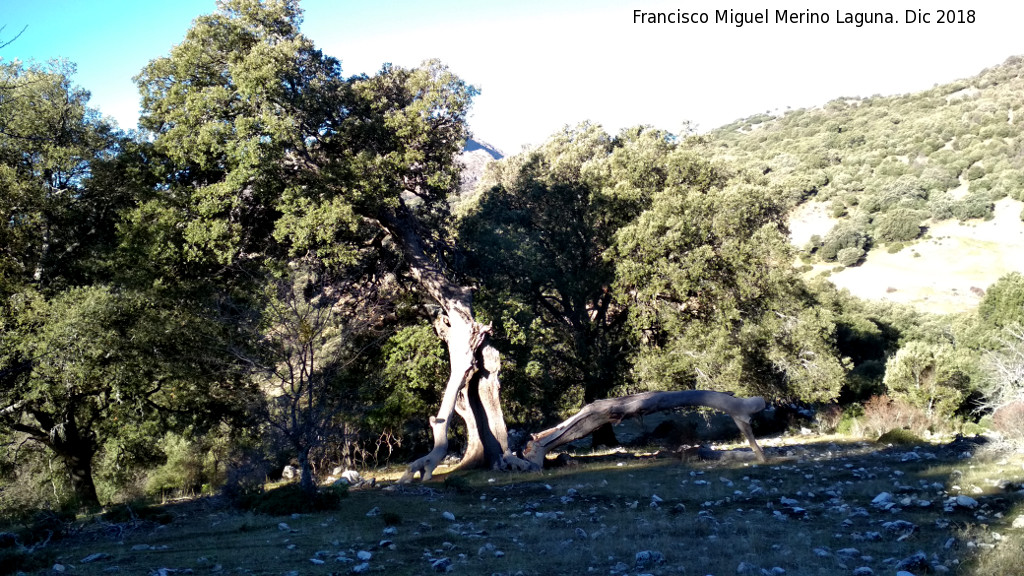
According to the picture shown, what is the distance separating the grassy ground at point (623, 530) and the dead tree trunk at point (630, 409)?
308 centimetres

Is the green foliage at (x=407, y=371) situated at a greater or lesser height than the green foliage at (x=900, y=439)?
greater

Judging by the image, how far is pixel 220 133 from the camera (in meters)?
16.1

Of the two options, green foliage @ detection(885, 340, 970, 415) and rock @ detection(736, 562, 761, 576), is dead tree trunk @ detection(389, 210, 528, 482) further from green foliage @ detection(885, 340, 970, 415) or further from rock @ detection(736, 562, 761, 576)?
green foliage @ detection(885, 340, 970, 415)

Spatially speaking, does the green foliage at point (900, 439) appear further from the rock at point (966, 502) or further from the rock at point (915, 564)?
the rock at point (915, 564)

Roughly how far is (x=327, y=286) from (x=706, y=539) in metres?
13.0

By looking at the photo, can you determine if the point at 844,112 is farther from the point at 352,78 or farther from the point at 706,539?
the point at 706,539

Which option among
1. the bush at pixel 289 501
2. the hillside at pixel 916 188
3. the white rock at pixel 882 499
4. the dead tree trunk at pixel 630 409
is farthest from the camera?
the hillside at pixel 916 188

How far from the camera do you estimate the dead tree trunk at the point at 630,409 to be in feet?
56.3

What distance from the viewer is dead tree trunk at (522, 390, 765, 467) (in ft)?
56.3

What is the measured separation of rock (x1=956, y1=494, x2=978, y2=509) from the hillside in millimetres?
25920

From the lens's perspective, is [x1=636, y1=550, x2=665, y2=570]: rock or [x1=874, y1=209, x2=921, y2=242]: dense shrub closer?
[x1=636, y1=550, x2=665, y2=570]: rock

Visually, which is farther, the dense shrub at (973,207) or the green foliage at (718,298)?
the dense shrub at (973,207)

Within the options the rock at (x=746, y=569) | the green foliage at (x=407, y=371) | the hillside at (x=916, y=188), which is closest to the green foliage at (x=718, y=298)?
the green foliage at (x=407, y=371)

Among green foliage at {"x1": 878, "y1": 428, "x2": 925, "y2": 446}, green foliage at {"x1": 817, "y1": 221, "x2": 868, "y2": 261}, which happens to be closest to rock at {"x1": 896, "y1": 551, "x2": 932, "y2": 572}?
green foliage at {"x1": 878, "y1": 428, "x2": 925, "y2": 446}
